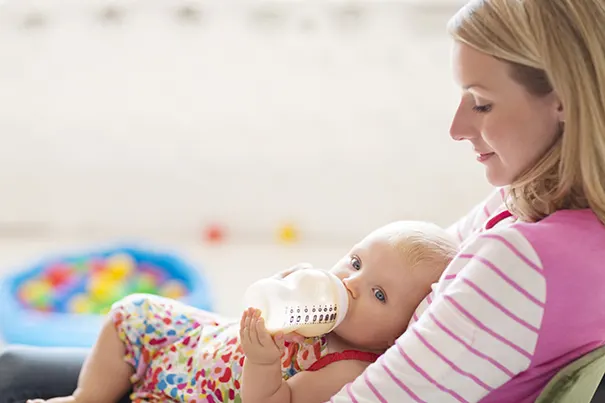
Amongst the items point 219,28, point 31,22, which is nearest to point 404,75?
point 219,28

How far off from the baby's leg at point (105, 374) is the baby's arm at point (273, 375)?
0.85 feet

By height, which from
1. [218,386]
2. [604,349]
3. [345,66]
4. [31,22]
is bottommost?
[218,386]

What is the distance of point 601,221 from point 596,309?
0.34 feet

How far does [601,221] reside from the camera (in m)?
1.02

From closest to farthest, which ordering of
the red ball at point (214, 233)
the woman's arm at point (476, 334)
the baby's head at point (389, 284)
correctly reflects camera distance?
1. the woman's arm at point (476, 334)
2. the baby's head at point (389, 284)
3. the red ball at point (214, 233)

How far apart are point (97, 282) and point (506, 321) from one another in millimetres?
1714

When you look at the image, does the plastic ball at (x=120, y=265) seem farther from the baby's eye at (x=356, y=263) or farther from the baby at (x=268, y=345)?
the baby's eye at (x=356, y=263)

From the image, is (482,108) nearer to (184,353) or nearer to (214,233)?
(184,353)

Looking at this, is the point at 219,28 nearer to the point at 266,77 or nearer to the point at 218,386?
the point at 266,77

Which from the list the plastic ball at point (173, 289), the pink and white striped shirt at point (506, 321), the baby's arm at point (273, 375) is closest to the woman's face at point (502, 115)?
the pink and white striped shirt at point (506, 321)

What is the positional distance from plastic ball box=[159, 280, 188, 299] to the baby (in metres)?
1.04

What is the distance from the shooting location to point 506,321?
0.97 metres

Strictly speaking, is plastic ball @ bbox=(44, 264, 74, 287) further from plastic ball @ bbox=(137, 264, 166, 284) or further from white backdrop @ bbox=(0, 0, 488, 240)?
white backdrop @ bbox=(0, 0, 488, 240)

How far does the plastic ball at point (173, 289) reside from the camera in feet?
7.85
